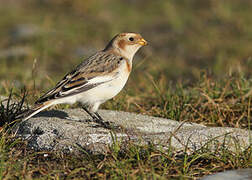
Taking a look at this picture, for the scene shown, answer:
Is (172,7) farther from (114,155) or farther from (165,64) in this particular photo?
(114,155)

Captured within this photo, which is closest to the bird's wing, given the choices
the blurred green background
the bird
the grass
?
the bird

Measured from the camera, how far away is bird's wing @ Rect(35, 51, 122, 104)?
A: 3979mm

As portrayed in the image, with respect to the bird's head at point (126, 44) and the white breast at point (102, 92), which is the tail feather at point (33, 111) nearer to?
the white breast at point (102, 92)

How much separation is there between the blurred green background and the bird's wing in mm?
1788

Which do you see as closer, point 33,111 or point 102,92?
point 33,111

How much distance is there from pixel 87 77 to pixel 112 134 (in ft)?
2.38

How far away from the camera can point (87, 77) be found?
412cm

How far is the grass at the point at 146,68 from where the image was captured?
3.24 metres

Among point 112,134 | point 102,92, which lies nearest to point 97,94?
point 102,92

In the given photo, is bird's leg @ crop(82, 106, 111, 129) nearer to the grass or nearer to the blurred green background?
the grass

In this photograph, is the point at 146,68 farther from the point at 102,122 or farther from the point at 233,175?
the point at 233,175

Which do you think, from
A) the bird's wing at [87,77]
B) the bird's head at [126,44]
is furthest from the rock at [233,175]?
the bird's head at [126,44]

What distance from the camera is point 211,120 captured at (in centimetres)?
467

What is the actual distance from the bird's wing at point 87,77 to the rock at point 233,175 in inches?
58.3
